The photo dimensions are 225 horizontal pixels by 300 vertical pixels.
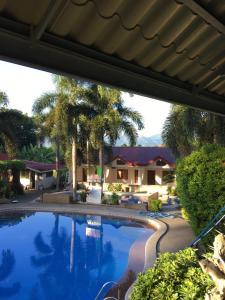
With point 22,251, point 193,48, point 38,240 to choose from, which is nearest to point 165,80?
point 193,48

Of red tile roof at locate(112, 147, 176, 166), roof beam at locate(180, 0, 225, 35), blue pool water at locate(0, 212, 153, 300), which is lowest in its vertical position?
blue pool water at locate(0, 212, 153, 300)

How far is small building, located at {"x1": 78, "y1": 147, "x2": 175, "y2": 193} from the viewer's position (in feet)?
111

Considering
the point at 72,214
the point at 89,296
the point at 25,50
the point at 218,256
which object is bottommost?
the point at 89,296

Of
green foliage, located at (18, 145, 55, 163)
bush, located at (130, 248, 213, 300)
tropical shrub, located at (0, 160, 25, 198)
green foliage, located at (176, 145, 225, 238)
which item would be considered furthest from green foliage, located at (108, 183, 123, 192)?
bush, located at (130, 248, 213, 300)

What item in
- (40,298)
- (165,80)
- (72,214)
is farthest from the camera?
(72,214)

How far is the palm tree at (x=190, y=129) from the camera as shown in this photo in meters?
21.6

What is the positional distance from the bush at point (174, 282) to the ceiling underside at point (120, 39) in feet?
7.24

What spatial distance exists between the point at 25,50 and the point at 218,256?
2.66 meters

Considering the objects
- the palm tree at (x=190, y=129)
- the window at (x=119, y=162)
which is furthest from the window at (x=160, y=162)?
the palm tree at (x=190, y=129)

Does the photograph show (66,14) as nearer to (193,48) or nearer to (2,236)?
(193,48)

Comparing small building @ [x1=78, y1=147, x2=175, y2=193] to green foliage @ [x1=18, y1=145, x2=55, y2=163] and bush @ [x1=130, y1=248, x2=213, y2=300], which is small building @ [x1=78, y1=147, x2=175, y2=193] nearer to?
green foliage @ [x1=18, y1=145, x2=55, y2=163]

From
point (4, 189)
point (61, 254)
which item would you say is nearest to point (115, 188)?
point (4, 189)

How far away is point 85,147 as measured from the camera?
96.8 feet

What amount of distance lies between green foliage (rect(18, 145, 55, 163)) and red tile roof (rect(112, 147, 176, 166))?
15303mm
